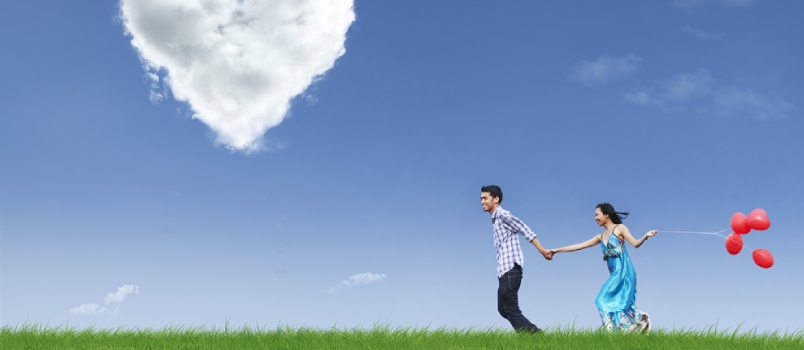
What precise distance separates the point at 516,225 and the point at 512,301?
963 mm

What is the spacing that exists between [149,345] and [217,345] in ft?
2.65

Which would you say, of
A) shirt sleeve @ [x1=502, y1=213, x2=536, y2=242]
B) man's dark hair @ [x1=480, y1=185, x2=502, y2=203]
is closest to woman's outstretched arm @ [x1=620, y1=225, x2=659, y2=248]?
shirt sleeve @ [x1=502, y1=213, x2=536, y2=242]

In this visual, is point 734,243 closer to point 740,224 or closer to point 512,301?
point 740,224

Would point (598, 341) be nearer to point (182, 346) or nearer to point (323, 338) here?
point (323, 338)

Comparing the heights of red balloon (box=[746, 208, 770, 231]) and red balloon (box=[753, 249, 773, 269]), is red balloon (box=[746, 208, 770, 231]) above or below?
Result: above

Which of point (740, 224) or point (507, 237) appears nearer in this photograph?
point (740, 224)

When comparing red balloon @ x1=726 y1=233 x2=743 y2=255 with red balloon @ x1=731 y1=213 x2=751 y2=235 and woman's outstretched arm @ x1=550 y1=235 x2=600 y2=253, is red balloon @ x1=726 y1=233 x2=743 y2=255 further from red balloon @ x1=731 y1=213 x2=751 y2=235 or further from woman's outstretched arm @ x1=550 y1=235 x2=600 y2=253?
woman's outstretched arm @ x1=550 y1=235 x2=600 y2=253

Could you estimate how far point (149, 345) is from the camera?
28.4 feet

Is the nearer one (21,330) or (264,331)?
(264,331)

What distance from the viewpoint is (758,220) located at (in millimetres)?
8836

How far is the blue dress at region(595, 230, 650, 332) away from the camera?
30.5 ft

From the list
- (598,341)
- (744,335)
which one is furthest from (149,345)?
(744,335)

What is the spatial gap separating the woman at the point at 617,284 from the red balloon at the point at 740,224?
124 centimetres

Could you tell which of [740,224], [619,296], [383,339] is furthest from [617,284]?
[383,339]
